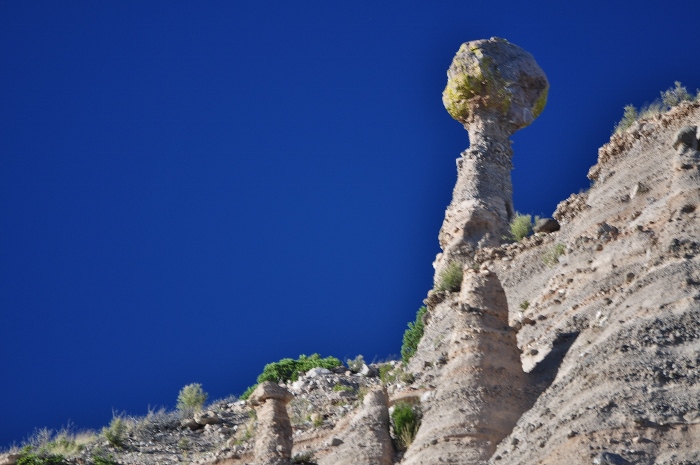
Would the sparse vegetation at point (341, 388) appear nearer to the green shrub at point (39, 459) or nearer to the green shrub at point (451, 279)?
the green shrub at point (451, 279)

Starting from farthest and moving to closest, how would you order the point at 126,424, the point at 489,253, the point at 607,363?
the point at 126,424 → the point at 489,253 → the point at 607,363

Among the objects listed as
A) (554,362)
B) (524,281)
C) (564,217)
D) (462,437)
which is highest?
(564,217)

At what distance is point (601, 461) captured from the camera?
11.0 meters

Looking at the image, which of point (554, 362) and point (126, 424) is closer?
point (554, 362)

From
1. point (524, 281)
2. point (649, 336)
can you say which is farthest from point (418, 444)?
point (524, 281)

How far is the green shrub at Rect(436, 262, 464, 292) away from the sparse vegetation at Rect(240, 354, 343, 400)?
299 inches

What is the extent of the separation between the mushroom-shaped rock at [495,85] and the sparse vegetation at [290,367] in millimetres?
8970

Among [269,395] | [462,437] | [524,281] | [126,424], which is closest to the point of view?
[462,437]

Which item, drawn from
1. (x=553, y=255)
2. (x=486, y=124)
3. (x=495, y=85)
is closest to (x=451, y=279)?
(x=553, y=255)

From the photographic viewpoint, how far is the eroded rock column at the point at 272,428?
59.9ft

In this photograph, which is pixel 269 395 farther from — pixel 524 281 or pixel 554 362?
pixel 524 281

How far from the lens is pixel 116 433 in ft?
91.8

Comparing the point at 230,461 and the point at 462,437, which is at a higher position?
the point at 230,461

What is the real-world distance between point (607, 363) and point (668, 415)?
154 centimetres
